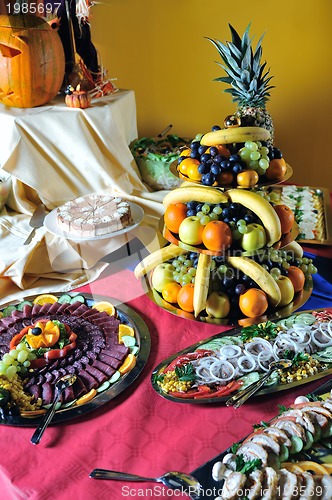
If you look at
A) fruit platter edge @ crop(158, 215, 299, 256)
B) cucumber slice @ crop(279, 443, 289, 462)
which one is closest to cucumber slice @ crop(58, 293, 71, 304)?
fruit platter edge @ crop(158, 215, 299, 256)

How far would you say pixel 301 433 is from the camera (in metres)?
0.78

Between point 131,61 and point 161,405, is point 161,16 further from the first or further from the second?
point 161,405

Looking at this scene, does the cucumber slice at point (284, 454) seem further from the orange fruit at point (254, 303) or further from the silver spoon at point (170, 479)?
the orange fruit at point (254, 303)

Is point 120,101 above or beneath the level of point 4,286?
above

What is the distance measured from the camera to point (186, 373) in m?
1.00

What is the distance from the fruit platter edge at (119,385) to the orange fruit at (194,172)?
393mm

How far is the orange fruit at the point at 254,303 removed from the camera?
1183mm

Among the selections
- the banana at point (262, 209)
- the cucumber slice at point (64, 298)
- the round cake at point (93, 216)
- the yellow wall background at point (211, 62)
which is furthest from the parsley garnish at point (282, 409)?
the yellow wall background at point (211, 62)

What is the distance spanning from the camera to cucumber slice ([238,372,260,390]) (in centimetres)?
98

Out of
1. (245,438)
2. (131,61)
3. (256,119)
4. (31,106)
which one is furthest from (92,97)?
(245,438)

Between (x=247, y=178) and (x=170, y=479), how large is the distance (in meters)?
0.68

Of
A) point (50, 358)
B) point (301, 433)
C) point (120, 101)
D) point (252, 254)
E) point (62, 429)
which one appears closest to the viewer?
point (301, 433)

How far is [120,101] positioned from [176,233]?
0.92 meters

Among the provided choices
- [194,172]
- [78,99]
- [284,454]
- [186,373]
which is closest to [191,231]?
[194,172]
